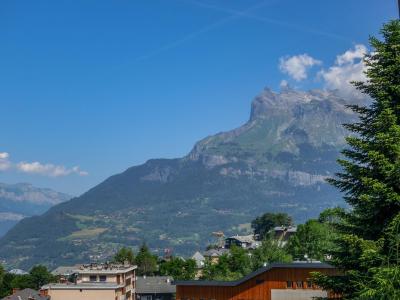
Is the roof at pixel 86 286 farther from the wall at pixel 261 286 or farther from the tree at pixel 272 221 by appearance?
the tree at pixel 272 221

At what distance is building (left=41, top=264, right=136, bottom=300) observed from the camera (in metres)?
80.2

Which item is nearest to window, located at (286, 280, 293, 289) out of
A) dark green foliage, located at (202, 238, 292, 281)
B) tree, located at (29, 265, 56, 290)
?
dark green foliage, located at (202, 238, 292, 281)

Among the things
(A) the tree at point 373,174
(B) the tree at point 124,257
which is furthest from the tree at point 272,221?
(A) the tree at point 373,174

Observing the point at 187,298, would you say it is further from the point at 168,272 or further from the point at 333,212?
the point at 168,272

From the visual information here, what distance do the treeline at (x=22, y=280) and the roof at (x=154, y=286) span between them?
2326 centimetres

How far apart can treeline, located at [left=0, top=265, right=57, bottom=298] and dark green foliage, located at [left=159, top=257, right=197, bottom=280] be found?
27598mm

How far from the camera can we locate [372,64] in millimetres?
22266

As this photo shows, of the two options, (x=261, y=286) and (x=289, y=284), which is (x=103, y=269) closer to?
(x=261, y=286)

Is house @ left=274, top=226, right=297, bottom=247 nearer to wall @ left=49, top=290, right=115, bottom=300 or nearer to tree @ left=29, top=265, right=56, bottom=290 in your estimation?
tree @ left=29, top=265, right=56, bottom=290

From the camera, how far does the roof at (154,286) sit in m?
109

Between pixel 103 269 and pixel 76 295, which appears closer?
pixel 76 295

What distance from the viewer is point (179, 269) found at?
11938 cm

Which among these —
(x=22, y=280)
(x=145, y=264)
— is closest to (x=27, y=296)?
(x=22, y=280)

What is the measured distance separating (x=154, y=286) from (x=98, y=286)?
3082 cm
